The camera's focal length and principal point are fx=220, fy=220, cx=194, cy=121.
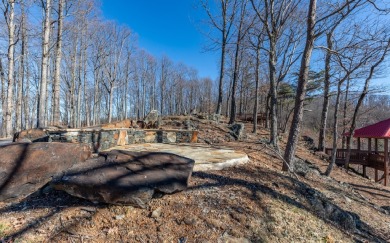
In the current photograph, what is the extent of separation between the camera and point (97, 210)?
2.50m

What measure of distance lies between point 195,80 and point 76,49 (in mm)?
25626

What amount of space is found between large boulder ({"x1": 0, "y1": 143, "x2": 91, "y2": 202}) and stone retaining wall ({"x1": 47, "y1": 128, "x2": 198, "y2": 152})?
192 cm

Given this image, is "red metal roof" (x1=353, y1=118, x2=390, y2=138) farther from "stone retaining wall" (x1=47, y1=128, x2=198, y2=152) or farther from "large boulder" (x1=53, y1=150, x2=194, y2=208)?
"large boulder" (x1=53, y1=150, x2=194, y2=208)

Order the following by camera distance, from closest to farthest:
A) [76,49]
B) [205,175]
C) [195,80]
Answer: [205,175]
[76,49]
[195,80]

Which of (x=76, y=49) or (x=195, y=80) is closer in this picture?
(x=76, y=49)

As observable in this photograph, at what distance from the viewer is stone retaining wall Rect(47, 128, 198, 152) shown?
507 centimetres

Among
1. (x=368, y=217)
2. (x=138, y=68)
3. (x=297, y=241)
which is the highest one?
(x=138, y=68)

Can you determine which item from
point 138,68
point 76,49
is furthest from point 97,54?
point 138,68

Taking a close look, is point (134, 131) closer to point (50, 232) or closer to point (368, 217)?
point (50, 232)

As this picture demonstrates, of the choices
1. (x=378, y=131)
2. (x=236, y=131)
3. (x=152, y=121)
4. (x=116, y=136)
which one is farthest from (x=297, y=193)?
(x=378, y=131)

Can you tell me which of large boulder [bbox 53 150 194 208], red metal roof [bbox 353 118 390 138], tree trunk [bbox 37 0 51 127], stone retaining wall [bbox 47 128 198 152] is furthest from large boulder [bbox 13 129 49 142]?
red metal roof [bbox 353 118 390 138]

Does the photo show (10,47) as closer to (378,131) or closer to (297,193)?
(297,193)

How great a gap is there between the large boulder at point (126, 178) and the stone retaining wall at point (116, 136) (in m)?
2.44

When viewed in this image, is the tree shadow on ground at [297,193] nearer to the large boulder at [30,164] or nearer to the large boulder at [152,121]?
the large boulder at [30,164]
